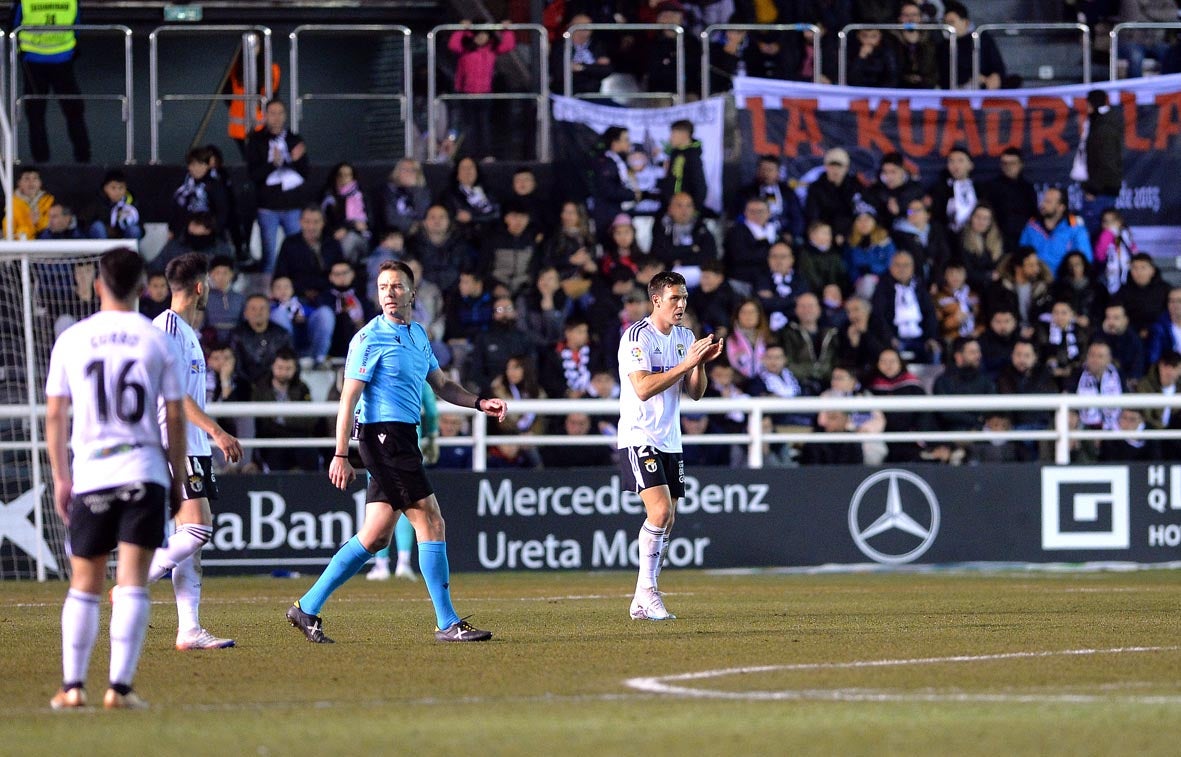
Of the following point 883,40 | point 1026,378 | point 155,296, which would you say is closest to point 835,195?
point 883,40

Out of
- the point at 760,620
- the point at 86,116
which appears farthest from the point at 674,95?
the point at 760,620

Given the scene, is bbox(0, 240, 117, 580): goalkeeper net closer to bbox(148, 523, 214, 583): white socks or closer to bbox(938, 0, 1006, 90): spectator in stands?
bbox(148, 523, 214, 583): white socks

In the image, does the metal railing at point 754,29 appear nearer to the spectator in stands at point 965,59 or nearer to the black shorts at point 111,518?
the spectator in stands at point 965,59

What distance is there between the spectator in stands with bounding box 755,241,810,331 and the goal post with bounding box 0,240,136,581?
622 centimetres

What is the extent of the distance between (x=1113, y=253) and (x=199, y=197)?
942 centimetres

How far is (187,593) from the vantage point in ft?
32.9

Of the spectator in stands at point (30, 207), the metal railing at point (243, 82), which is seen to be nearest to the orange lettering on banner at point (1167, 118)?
the metal railing at point (243, 82)

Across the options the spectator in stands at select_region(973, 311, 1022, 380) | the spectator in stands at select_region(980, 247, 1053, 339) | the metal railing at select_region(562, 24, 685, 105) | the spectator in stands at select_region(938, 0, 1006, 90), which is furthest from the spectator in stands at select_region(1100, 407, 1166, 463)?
the metal railing at select_region(562, 24, 685, 105)

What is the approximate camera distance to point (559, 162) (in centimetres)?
2044

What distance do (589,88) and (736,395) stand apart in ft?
16.2

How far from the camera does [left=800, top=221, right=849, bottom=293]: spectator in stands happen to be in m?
19.4

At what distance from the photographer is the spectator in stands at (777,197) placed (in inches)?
782

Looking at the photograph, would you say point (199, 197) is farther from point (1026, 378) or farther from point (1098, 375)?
point (1098, 375)

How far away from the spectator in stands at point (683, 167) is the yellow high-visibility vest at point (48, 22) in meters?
6.49
